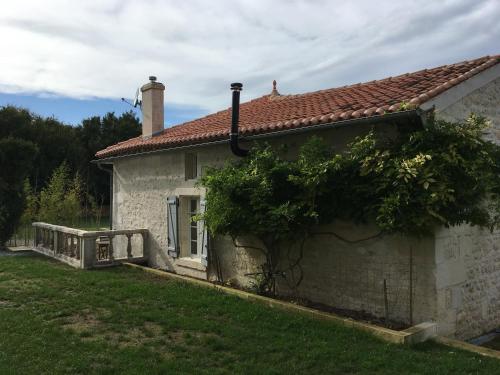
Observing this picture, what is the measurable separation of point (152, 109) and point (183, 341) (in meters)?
8.16

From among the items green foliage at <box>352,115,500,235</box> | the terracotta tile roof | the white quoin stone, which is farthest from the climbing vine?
the white quoin stone

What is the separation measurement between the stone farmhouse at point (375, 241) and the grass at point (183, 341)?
915 millimetres

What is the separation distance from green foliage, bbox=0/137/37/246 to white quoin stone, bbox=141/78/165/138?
4412mm

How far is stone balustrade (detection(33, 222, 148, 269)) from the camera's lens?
10219 mm

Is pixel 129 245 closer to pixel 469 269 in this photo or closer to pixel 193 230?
pixel 193 230

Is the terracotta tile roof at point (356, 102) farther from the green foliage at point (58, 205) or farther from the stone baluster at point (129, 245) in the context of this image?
the green foliage at point (58, 205)

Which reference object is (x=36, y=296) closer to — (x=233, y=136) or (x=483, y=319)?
(x=233, y=136)

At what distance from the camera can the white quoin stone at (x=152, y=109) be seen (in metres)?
12.2

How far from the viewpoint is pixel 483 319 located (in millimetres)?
6691

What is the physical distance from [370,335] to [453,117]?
3249 mm

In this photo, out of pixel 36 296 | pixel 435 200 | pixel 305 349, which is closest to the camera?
pixel 305 349

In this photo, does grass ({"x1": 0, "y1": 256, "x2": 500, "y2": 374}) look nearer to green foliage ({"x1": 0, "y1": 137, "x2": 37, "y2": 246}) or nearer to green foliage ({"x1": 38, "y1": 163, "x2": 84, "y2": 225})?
green foliage ({"x1": 0, "y1": 137, "x2": 37, "y2": 246})

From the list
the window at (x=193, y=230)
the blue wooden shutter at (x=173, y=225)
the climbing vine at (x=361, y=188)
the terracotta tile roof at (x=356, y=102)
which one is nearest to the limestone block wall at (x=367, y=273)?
the climbing vine at (x=361, y=188)

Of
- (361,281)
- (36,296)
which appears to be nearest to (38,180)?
(36,296)
